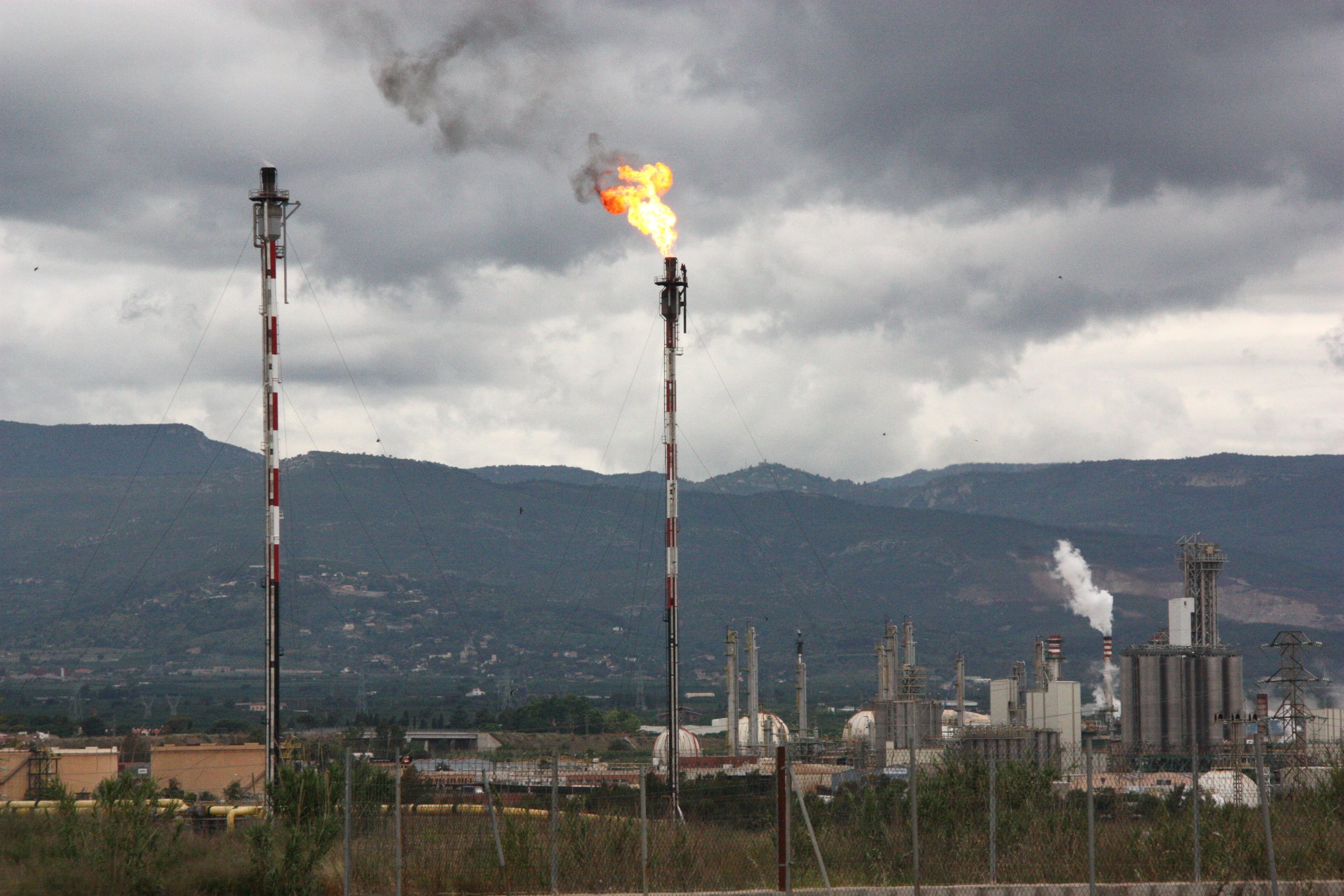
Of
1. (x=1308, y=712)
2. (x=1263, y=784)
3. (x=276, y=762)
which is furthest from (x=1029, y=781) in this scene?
(x=1308, y=712)

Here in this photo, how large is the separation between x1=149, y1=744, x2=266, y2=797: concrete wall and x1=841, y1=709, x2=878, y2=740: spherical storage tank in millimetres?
84060

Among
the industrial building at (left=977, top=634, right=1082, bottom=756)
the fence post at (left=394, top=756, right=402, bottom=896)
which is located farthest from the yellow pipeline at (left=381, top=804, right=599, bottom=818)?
the industrial building at (left=977, top=634, right=1082, bottom=756)

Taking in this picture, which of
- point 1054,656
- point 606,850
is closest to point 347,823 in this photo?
point 606,850

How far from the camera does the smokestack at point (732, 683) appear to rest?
126 m

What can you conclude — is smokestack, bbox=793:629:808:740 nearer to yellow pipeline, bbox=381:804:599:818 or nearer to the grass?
yellow pipeline, bbox=381:804:599:818

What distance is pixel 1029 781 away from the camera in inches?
1297

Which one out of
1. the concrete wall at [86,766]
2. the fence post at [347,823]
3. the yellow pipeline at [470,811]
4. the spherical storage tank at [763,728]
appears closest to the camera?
the fence post at [347,823]

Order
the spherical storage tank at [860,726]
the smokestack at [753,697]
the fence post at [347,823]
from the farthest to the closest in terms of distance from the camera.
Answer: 1. the spherical storage tank at [860,726]
2. the smokestack at [753,697]
3. the fence post at [347,823]

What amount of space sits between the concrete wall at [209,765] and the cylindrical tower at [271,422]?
22.3m

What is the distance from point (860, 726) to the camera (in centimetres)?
15338

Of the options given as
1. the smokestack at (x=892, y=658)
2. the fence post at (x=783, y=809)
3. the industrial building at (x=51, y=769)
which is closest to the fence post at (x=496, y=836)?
the fence post at (x=783, y=809)

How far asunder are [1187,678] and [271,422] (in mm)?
96804

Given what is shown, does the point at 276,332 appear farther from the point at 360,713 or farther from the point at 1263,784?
the point at 360,713

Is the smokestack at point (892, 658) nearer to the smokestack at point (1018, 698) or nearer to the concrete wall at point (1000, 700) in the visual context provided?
the smokestack at point (1018, 698)
